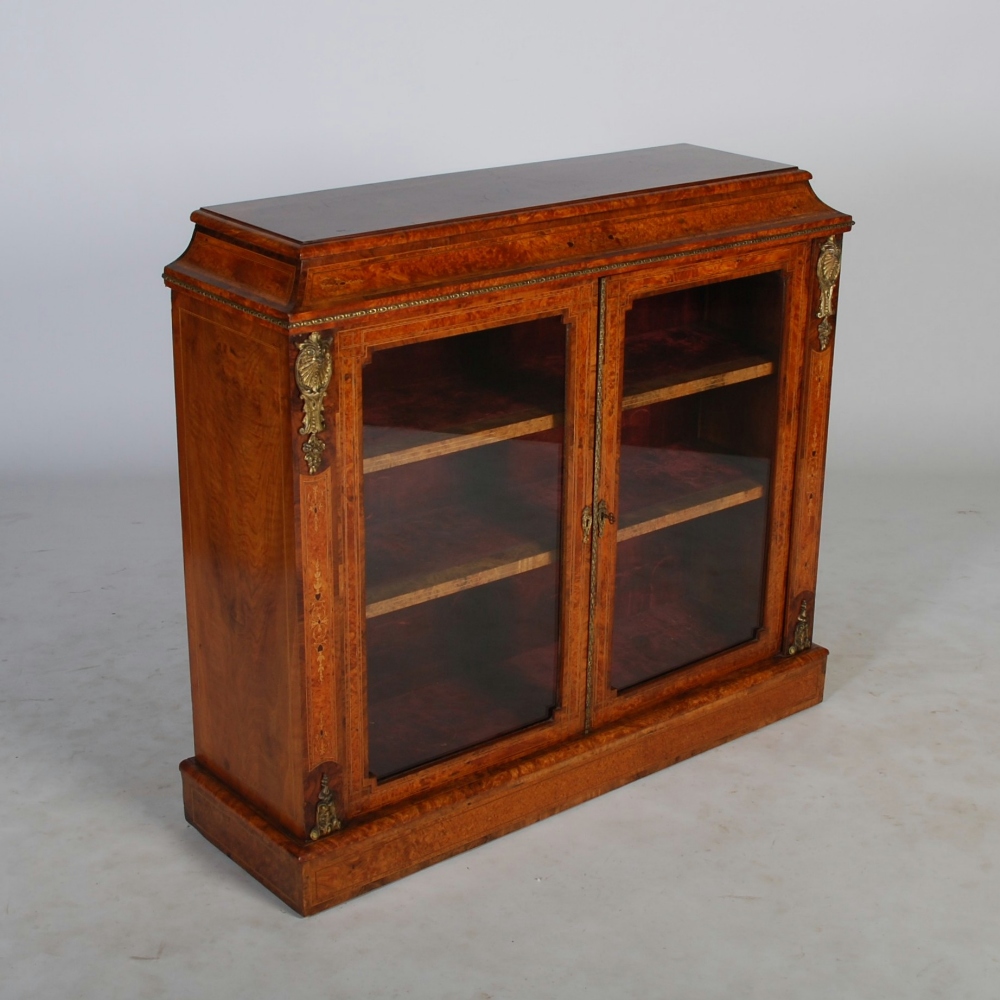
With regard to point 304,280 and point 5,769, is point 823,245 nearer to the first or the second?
point 304,280

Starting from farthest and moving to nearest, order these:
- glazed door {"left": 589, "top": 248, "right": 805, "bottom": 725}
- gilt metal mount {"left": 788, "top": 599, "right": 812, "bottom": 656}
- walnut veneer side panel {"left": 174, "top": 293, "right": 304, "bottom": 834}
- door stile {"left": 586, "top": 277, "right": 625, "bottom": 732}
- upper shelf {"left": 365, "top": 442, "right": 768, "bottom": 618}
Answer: gilt metal mount {"left": 788, "top": 599, "right": 812, "bottom": 656} < glazed door {"left": 589, "top": 248, "right": 805, "bottom": 725} < door stile {"left": 586, "top": 277, "right": 625, "bottom": 732} < upper shelf {"left": 365, "top": 442, "right": 768, "bottom": 618} < walnut veneer side panel {"left": 174, "top": 293, "right": 304, "bottom": 834}

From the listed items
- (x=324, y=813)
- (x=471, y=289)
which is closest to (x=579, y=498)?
(x=471, y=289)

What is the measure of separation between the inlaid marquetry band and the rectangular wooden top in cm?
14

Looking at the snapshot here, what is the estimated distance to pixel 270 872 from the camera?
3125 mm

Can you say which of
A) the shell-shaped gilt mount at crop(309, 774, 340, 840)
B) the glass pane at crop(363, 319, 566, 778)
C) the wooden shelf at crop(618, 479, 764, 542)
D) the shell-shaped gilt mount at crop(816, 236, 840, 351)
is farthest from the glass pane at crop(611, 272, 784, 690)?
the shell-shaped gilt mount at crop(309, 774, 340, 840)

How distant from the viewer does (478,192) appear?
3213mm

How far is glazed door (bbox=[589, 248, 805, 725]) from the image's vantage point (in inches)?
131

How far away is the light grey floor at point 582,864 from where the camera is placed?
9.52 ft

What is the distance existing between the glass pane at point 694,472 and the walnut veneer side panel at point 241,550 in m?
0.81

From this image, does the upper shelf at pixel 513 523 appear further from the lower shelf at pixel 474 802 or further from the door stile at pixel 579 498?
the lower shelf at pixel 474 802

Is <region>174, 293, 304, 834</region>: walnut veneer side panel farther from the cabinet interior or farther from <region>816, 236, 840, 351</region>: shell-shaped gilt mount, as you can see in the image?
<region>816, 236, 840, 351</region>: shell-shaped gilt mount

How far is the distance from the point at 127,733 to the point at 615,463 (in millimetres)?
1290

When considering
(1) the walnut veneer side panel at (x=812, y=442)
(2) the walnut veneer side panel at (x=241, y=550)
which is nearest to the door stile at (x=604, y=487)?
(1) the walnut veneer side panel at (x=812, y=442)

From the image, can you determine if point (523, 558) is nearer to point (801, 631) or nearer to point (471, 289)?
point (471, 289)
